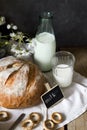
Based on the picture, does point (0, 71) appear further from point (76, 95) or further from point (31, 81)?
point (76, 95)

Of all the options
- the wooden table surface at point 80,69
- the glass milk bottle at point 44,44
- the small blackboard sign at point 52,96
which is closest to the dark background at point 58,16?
the wooden table surface at point 80,69

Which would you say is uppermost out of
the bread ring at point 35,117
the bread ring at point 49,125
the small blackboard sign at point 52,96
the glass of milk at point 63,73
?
the glass of milk at point 63,73

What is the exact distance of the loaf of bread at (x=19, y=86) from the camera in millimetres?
907

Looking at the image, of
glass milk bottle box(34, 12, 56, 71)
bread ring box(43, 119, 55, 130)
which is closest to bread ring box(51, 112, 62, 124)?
bread ring box(43, 119, 55, 130)

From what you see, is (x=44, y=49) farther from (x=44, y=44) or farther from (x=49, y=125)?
(x=49, y=125)

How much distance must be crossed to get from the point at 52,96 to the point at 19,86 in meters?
0.11

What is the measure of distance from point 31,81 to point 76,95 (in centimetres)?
17

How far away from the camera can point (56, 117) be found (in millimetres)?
911

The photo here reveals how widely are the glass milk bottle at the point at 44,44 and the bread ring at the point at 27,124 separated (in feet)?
0.94

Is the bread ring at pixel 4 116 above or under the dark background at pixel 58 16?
under

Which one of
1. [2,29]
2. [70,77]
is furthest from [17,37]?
[70,77]

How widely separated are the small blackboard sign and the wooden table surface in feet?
0.29

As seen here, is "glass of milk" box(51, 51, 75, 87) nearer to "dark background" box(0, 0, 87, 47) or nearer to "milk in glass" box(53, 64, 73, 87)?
"milk in glass" box(53, 64, 73, 87)

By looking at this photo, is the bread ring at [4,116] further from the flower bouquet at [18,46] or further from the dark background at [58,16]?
the dark background at [58,16]
